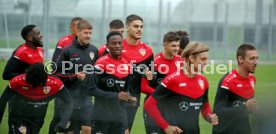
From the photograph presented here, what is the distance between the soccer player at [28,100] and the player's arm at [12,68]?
67cm

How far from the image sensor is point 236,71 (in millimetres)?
5500

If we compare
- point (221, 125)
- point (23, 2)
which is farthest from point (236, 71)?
point (23, 2)

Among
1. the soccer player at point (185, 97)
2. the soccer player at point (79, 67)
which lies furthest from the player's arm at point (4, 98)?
the soccer player at point (185, 97)

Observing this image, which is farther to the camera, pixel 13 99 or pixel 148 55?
pixel 148 55

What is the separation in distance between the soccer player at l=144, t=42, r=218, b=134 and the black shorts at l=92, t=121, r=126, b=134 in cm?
A: 95

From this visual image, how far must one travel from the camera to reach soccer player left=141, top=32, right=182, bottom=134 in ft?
20.3

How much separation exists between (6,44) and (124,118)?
6.13 m

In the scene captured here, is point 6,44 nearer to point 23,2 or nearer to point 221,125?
point 23,2

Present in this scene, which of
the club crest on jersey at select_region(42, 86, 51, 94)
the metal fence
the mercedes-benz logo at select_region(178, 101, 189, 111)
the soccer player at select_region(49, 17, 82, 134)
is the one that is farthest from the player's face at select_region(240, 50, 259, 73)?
the metal fence

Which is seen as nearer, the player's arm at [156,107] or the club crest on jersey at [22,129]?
the player's arm at [156,107]

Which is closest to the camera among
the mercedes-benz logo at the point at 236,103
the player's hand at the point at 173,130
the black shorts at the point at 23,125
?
the player's hand at the point at 173,130

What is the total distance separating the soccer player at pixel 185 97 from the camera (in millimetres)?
4859

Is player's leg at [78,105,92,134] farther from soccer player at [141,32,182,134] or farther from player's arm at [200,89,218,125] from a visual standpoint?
player's arm at [200,89,218,125]

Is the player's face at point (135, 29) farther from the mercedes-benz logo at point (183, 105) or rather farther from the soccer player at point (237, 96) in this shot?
the mercedes-benz logo at point (183, 105)
